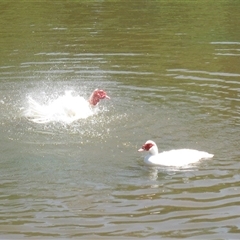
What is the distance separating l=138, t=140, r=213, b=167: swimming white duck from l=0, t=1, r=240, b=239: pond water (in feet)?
0.53

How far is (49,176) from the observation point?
499 inches

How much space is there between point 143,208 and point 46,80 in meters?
8.46

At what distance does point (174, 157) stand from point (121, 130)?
7.04ft

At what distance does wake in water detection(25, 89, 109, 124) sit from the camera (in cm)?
1593

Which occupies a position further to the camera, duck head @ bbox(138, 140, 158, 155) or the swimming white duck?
duck head @ bbox(138, 140, 158, 155)

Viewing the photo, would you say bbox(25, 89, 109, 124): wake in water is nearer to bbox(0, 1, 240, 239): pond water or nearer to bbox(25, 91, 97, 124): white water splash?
bbox(25, 91, 97, 124): white water splash

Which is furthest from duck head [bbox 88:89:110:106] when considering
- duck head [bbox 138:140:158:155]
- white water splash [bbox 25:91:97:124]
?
duck head [bbox 138:140:158:155]

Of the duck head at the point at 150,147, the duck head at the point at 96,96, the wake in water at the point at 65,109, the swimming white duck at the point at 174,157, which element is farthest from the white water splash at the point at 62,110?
the swimming white duck at the point at 174,157

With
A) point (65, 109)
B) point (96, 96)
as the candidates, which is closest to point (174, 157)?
point (65, 109)

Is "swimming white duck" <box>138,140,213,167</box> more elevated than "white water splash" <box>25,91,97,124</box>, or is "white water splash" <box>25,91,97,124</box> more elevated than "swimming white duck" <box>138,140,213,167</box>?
A: "white water splash" <box>25,91,97,124</box>

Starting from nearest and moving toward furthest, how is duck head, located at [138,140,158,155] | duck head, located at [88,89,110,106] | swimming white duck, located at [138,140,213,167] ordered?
swimming white duck, located at [138,140,213,167] → duck head, located at [138,140,158,155] → duck head, located at [88,89,110,106]

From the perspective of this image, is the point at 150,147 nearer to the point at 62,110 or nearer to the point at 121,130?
the point at 121,130

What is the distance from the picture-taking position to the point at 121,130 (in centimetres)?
1488

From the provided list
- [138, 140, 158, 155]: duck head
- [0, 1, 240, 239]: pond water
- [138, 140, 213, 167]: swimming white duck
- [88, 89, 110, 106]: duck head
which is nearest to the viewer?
[0, 1, 240, 239]: pond water
